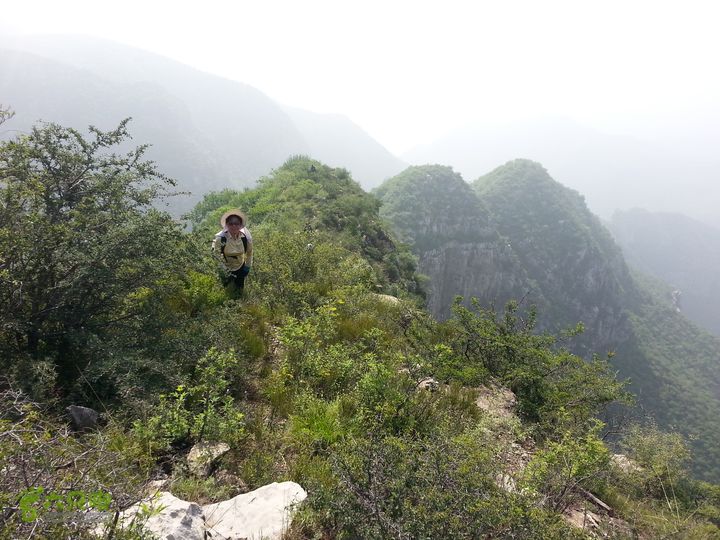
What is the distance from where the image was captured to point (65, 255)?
4.04m

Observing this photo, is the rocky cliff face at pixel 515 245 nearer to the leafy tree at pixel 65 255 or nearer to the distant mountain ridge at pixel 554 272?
the distant mountain ridge at pixel 554 272

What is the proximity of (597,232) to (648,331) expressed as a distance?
98.8 feet

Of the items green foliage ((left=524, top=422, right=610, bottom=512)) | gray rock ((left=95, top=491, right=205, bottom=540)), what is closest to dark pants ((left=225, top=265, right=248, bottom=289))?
gray rock ((left=95, top=491, right=205, bottom=540))

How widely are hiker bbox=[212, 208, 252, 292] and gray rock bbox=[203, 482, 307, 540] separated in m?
4.30

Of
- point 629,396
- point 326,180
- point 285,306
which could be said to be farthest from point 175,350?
point 326,180

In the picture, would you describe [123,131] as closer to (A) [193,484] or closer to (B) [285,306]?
(B) [285,306]

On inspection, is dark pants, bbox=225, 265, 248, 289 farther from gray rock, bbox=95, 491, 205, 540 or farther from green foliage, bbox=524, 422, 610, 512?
green foliage, bbox=524, 422, 610, 512

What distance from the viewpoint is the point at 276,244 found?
855 centimetres

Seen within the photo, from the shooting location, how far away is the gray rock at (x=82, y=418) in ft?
10.9

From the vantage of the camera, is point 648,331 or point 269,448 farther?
point 648,331

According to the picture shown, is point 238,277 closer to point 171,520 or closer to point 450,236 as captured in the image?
point 171,520

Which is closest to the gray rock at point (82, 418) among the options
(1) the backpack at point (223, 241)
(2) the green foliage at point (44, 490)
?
(2) the green foliage at point (44, 490)

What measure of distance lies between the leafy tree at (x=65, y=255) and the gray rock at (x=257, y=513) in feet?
6.67

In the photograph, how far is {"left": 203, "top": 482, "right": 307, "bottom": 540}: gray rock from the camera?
2.55 meters
